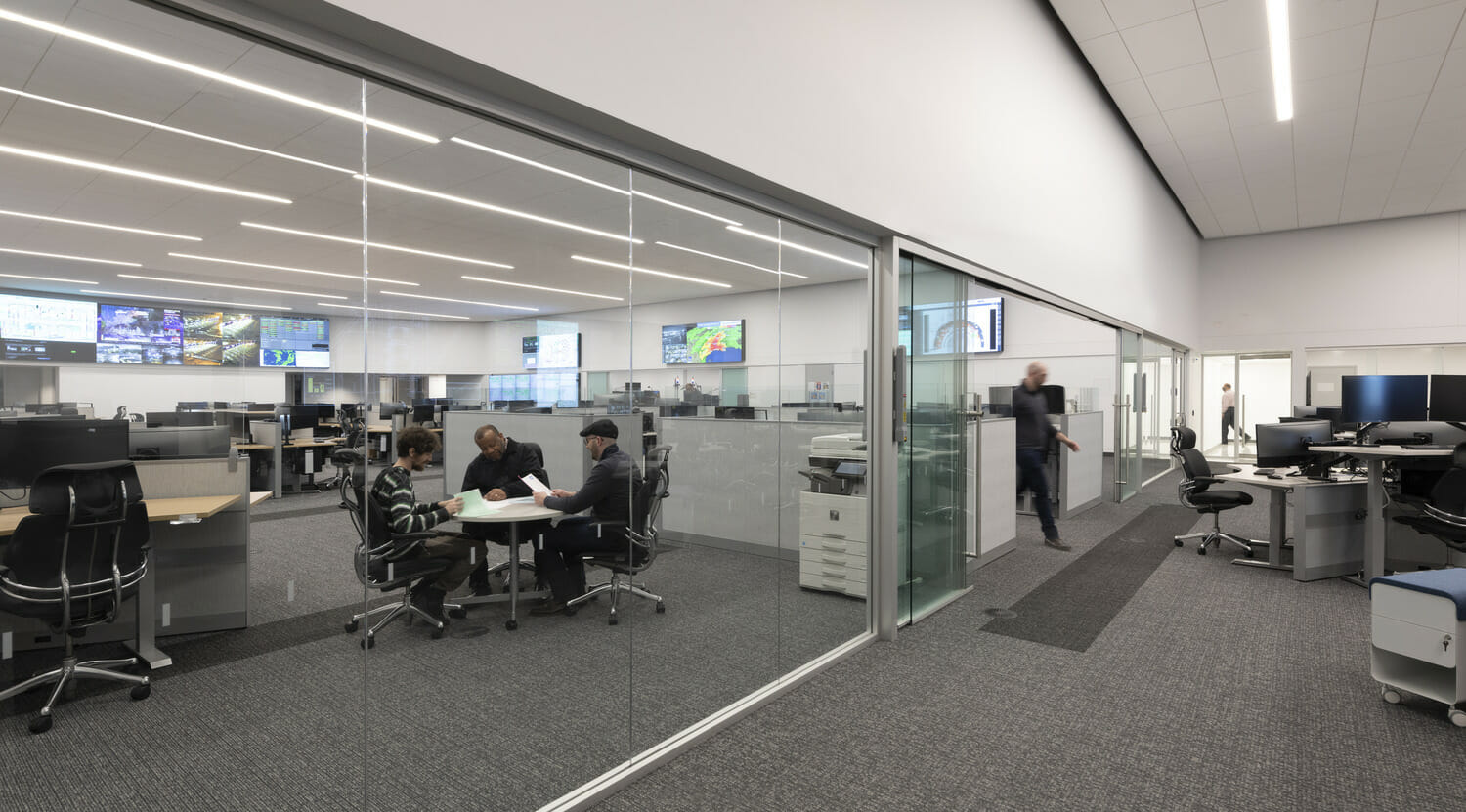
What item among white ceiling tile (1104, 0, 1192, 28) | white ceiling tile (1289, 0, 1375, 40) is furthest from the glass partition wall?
white ceiling tile (1289, 0, 1375, 40)

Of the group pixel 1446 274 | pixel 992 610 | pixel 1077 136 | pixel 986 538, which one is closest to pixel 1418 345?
pixel 1446 274

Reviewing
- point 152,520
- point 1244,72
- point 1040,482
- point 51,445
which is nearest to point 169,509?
point 152,520

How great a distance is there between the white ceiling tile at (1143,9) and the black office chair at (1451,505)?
384 cm

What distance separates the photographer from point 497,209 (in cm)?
211

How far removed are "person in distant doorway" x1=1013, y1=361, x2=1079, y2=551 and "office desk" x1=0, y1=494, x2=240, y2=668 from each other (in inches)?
240

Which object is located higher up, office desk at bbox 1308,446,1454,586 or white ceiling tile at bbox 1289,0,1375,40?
white ceiling tile at bbox 1289,0,1375,40

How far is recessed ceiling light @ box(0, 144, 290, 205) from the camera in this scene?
147 centimetres

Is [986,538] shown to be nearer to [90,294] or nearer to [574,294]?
[574,294]

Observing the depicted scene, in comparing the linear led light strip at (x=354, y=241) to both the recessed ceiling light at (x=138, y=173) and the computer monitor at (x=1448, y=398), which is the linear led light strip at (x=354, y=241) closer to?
the recessed ceiling light at (x=138, y=173)

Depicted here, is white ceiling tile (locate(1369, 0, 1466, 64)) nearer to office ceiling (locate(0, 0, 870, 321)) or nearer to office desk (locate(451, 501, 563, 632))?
office ceiling (locate(0, 0, 870, 321))

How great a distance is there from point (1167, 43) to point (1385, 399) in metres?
3.85

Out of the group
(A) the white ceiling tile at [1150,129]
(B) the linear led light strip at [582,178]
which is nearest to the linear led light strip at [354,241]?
(B) the linear led light strip at [582,178]

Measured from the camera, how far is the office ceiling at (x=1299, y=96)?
5680 millimetres

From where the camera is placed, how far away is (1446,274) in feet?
37.3
